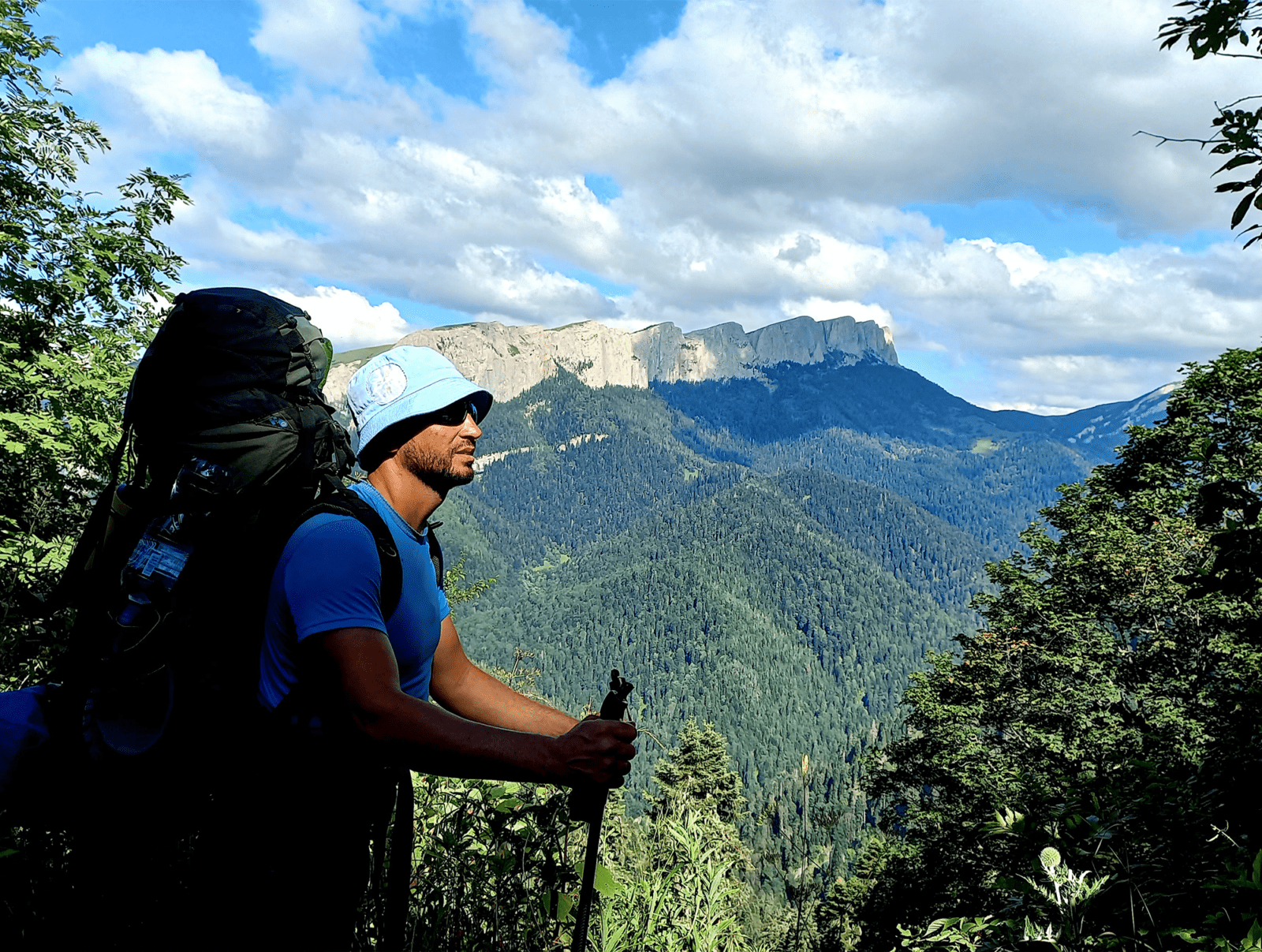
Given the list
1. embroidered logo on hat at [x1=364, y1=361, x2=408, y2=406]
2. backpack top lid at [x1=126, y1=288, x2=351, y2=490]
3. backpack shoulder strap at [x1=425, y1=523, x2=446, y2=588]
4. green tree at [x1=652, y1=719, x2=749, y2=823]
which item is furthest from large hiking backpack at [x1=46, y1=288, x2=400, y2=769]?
green tree at [x1=652, y1=719, x2=749, y2=823]

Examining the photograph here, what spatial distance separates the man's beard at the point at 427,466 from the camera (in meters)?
1.63

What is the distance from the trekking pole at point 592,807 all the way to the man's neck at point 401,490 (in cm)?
60

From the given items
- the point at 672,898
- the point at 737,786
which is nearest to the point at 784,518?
A: the point at 737,786

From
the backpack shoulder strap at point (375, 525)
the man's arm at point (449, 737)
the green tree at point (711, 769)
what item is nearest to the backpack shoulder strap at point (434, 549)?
the backpack shoulder strap at point (375, 525)

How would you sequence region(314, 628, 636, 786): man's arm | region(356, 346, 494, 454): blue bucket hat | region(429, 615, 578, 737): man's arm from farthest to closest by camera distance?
region(429, 615, 578, 737): man's arm
region(356, 346, 494, 454): blue bucket hat
region(314, 628, 636, 786): man's arm

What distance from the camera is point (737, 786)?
102 feet

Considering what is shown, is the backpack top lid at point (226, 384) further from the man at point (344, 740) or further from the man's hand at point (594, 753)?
the man's hand at point (594, 753)

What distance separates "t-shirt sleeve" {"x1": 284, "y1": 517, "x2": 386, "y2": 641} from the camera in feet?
4.11

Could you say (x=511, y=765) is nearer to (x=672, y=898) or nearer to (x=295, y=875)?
(x=295, y=875)

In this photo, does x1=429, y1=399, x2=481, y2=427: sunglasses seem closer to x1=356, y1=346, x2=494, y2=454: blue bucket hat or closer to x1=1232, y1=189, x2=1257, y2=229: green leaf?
x1=356, y1=346, x2=494, y2=454: blue bucket hat

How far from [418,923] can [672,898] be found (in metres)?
0.66

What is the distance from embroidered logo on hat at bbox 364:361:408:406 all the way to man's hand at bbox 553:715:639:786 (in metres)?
0.82

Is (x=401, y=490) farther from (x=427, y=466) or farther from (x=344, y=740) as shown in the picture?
(x=344, y=740)

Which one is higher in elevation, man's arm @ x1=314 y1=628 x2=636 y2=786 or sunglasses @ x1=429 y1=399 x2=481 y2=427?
sunglasses @ x1=429 y1=399 x2=481 y2=427
